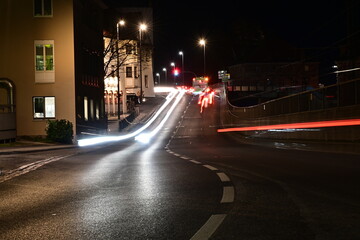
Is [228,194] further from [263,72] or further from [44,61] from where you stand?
[263,72]

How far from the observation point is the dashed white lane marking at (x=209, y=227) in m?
5.27

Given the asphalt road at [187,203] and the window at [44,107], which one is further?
the window at [44,107]

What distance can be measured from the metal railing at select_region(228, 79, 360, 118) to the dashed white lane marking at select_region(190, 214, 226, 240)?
14562mm

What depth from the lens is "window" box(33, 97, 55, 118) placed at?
37.3 metres

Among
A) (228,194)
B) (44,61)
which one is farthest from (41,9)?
(228,194)

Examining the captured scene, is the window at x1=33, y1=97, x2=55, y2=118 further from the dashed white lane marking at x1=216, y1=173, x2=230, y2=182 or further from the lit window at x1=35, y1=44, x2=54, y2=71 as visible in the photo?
the dashed white lane marking at x1=216, y1=173, x2=230, y2=182

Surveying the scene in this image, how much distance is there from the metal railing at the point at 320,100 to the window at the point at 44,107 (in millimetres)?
15956

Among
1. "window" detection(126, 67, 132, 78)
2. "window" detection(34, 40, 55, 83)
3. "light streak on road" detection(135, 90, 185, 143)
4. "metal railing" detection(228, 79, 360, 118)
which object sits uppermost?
"window" detection(126, 67, 132, 78)

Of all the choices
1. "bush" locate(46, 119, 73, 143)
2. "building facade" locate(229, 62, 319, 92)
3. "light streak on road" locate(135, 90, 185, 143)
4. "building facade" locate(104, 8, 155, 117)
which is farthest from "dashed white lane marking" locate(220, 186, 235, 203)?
"building facade" locate(229, 62, 319, 92)

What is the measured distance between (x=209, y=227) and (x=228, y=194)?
2347mm

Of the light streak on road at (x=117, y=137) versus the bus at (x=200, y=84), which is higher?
the bus at (x=200, y=84)

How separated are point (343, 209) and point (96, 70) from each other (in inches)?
1676

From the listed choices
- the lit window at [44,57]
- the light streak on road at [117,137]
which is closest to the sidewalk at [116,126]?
the light streak on road at [117,137]

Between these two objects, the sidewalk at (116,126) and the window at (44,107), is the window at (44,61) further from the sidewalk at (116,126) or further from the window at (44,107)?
the sidewalk at (116,126)
